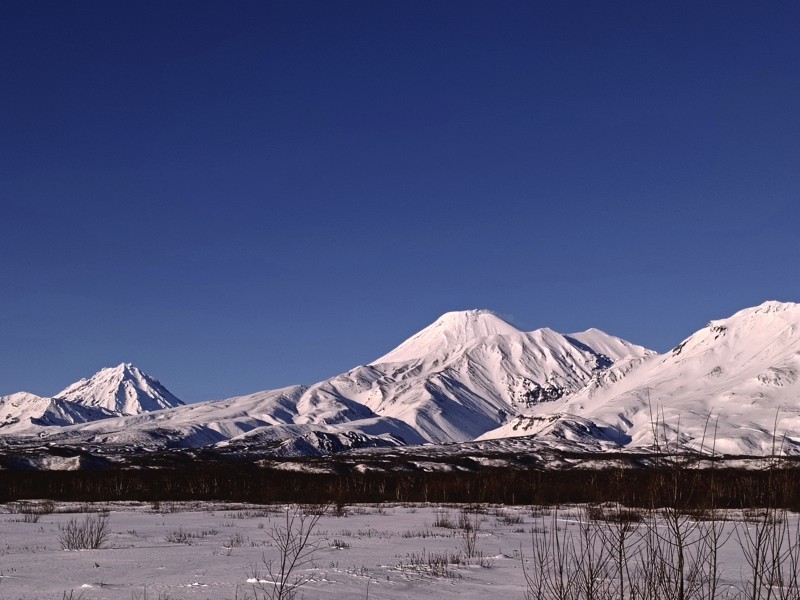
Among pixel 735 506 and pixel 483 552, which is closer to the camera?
pixel 483 552

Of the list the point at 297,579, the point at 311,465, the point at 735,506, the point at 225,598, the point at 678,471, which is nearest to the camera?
the point at 678,471

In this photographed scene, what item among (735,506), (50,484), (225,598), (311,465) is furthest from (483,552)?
(311,465)

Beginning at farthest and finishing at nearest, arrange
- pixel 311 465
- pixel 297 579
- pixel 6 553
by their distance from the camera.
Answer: pixel 311 465
pixel 6 553
pixel 297 579

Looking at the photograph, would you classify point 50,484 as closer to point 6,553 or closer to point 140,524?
point 140,524

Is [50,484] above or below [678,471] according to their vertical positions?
below

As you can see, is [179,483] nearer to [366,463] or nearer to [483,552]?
[366,463]

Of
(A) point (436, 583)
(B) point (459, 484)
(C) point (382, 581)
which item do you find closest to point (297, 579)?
(C) point (382, 581)

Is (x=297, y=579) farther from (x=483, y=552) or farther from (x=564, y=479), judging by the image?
(x=564, y=479)

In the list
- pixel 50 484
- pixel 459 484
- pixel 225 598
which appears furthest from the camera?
pixel 50 484

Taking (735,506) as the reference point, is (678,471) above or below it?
above

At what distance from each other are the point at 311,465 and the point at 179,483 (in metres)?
47.8

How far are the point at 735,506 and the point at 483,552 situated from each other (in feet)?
93.3

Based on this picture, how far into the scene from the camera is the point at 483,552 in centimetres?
1622

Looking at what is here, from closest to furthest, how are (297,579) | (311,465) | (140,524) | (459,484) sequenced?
(297,579) → (140,524) → (459,484) → (311,465)
